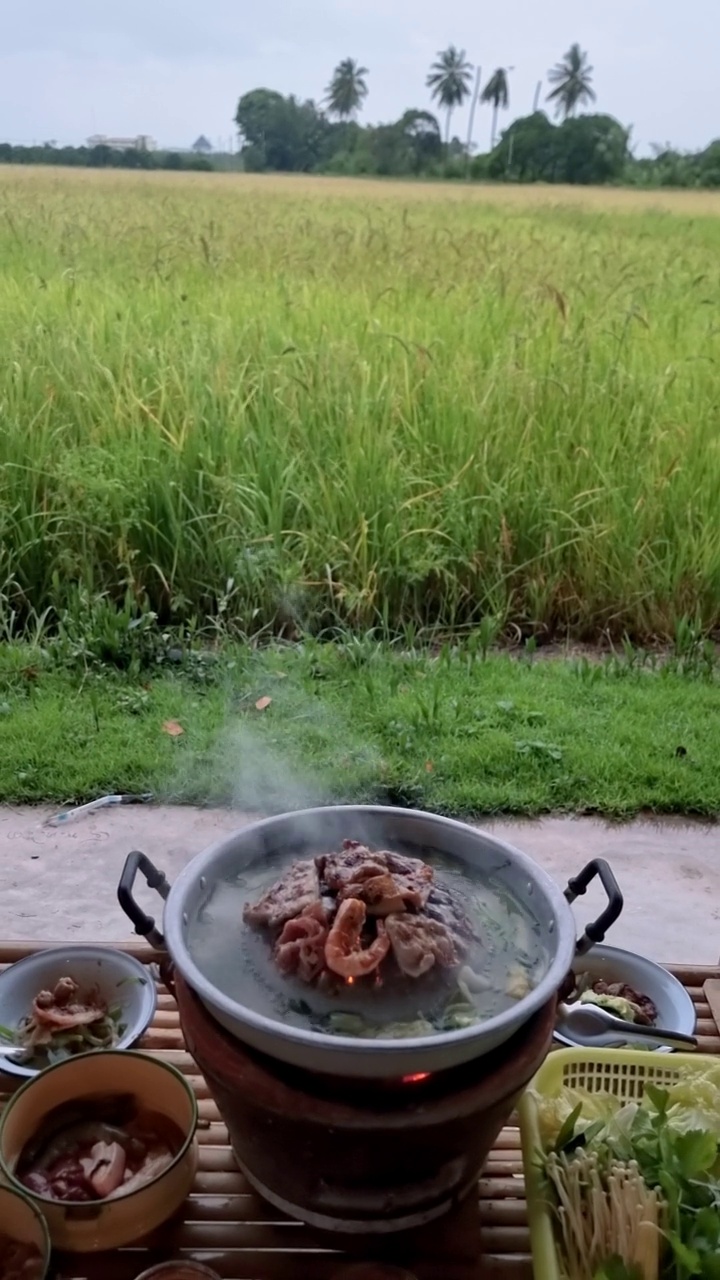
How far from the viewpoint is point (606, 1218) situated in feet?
4.09

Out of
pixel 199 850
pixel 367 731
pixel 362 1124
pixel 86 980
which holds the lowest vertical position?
pixel 199 850

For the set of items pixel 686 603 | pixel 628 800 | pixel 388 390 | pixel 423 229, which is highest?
pixel 423 229

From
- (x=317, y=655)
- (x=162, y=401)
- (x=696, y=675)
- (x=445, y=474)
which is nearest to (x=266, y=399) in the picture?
(x=162, y=401)

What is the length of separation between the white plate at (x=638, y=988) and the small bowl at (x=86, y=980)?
66 cm

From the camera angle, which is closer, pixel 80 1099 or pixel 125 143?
pixel 80 1099

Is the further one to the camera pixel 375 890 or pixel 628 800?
pixel 628 800

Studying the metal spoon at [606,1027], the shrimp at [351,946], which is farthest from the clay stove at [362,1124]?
the metal spoon at [606,1027]

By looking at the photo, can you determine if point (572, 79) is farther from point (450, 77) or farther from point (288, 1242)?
point (288, 1242)

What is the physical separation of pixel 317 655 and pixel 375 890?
1.91 meters

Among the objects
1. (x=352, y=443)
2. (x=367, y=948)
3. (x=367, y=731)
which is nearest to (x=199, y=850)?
(x=367, y=731)

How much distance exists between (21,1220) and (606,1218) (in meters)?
0.70

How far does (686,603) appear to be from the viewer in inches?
140

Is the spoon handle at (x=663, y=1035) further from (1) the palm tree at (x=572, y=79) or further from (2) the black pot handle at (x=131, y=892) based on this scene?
(1) the palm tree at (x=572, y=79)

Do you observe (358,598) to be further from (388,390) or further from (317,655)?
(388,390)
